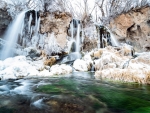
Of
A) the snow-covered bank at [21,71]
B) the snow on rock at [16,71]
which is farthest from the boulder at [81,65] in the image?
the snow on rock at [16,71]

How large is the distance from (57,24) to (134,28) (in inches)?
386

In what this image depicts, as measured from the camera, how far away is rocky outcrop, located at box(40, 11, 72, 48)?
1638 cm

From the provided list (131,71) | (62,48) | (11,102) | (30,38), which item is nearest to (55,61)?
(62,48)

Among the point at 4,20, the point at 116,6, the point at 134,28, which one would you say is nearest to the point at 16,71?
the point at 4,20

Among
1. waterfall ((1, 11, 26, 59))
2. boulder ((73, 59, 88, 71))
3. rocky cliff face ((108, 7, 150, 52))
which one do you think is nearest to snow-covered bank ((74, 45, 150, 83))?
boulder ((73, 59, 88, 71))

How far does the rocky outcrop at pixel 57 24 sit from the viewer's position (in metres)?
16.4

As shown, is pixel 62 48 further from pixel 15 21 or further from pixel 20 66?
pixel 20 66

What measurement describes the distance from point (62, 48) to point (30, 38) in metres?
3.40

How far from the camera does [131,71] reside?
20.9 ft

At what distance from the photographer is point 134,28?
64.6 ft

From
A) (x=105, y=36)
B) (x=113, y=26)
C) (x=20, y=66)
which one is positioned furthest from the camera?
(x=113, y=26)

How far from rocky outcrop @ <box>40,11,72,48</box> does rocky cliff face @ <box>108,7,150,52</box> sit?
6797mm

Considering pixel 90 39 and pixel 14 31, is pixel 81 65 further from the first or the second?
pixel 14 31

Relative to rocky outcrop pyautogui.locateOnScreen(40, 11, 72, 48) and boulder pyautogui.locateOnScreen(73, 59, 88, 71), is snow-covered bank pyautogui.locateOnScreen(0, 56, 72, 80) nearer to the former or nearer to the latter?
boulder pyautogui.locateOnScreen(73, 59, 88, 71)
